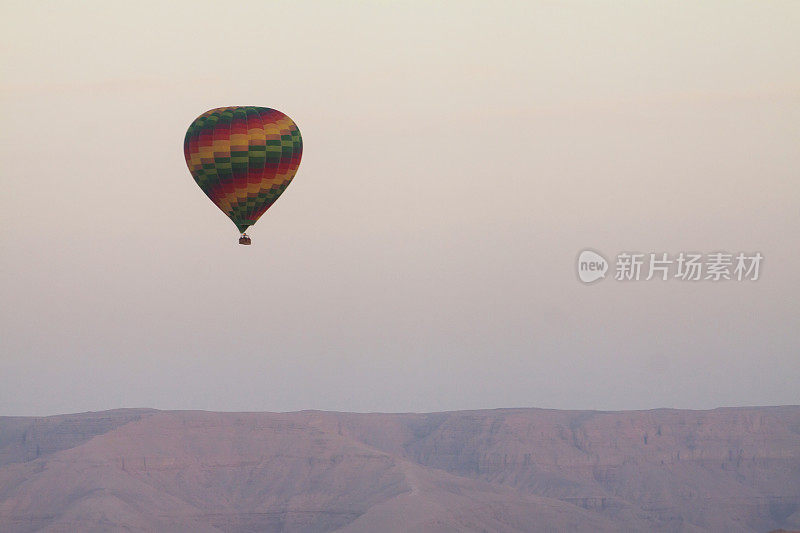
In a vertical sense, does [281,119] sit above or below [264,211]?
above

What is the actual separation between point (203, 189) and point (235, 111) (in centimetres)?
529

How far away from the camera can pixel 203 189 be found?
3757 inches

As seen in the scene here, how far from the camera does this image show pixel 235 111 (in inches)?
3728

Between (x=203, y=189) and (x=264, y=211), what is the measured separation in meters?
4.05

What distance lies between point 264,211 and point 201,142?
580 centimetres

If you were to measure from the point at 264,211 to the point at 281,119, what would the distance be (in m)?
5.95

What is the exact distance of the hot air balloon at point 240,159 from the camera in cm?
9356

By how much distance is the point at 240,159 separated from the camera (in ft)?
307

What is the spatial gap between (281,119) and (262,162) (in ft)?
12.1

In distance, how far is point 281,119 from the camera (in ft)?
316

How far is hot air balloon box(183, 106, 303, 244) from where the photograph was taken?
307 ft

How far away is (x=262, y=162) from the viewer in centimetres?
9406
